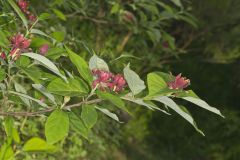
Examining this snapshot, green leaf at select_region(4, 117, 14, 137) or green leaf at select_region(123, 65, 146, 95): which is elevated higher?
green leaf at select_region(123, 65, 146, 95)

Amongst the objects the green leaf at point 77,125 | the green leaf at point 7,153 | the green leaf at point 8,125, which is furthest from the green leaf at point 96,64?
the green leaf at point 7,153

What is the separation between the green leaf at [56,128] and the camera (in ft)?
3.92

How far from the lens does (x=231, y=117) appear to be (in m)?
7.33

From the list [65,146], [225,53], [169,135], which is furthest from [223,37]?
[65,146]

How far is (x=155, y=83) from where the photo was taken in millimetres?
1212

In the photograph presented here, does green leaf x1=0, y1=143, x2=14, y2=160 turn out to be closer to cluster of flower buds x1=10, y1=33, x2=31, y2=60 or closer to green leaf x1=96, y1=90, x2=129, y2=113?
cluster of flower buds x1=10, y1=33, x2=31, y2=60

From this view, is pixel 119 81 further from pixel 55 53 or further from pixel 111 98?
pixel 55 53

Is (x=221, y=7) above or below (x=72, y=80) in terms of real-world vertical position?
below

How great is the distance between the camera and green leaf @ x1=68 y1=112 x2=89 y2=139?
1.29 m

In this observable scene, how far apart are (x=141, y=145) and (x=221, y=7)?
90.5 inches

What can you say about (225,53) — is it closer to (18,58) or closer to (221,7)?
(221,7)

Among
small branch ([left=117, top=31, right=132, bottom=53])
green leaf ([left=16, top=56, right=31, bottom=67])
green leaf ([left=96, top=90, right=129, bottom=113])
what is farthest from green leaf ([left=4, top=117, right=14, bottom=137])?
small branch ([left=117, top=31, right=132, bottom=53])

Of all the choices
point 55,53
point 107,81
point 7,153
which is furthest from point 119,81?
point 7,153

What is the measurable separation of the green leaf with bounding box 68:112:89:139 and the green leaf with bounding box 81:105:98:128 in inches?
1.5
